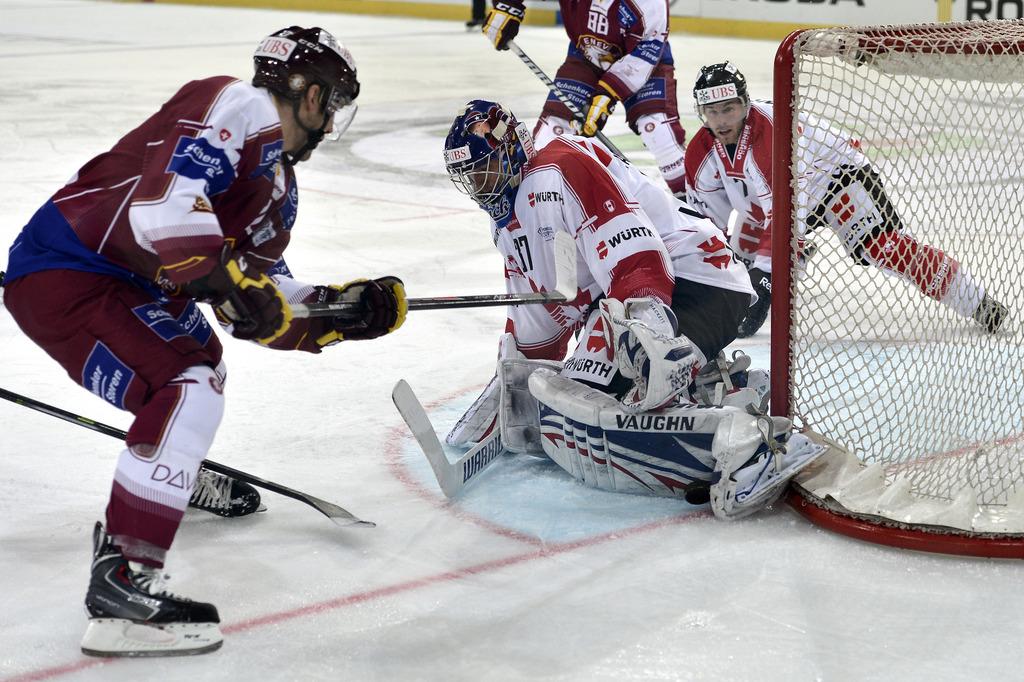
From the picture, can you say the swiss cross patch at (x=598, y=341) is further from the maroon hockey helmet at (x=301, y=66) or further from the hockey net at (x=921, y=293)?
the maroon hockey helmet at (x=301, y=66)

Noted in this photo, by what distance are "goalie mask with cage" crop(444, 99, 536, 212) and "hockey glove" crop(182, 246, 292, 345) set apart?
743 mm

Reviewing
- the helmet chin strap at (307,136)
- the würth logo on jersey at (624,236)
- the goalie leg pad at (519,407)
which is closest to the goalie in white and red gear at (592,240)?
the würth logo on jersey at (624,236)

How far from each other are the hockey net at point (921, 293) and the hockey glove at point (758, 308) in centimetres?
64

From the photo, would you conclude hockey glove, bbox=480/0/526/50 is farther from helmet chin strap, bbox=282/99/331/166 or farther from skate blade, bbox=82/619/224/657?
skate blade, bbox=82/619/224/657

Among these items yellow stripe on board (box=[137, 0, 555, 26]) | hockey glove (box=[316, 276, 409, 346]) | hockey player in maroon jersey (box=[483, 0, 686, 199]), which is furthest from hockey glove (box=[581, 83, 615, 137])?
yellow stripe on board (box=[137, 0, 555, 26])

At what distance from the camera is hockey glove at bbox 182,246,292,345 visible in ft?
6.80

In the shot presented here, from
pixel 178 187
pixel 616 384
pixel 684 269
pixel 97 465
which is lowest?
pixel 97 465

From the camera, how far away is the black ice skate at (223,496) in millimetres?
2689

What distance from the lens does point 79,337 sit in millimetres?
2193

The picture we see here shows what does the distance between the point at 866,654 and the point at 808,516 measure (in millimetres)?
564

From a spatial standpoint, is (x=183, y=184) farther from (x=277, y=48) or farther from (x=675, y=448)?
(x=675, y=448)

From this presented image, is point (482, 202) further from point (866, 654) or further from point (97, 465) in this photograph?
point (866, 654)

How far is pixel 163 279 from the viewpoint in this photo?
7.29 feet

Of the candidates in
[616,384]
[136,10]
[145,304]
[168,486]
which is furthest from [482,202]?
[136,10]
